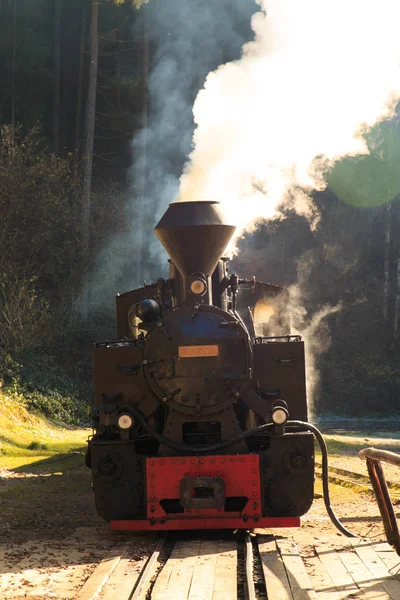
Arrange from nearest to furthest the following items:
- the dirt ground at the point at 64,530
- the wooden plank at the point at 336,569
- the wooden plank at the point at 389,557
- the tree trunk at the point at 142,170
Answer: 1. the wooden plank at the point at 336,569
2. the wooden plank at the point at 389,557
3. the dirt ground at the point at 64,530
4. the tree trunk at the point at 142,170

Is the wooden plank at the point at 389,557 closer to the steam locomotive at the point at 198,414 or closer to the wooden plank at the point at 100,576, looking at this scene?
the steam locomotive at the point at 198,414

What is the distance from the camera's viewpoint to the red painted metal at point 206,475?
26.1ft

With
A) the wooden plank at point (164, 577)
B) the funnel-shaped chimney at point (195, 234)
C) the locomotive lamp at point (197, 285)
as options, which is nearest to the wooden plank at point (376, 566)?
the wooden plank at point (164, 577)

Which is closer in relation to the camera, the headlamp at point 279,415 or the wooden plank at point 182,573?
the wooden plank at point 182,573

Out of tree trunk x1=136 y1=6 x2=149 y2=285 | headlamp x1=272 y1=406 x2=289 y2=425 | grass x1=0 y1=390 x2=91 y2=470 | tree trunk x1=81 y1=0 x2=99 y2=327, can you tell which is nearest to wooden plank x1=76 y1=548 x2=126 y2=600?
headlamp x1=272 y1=406 x2=289 y2=425

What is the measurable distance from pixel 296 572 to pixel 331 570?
0.28 m

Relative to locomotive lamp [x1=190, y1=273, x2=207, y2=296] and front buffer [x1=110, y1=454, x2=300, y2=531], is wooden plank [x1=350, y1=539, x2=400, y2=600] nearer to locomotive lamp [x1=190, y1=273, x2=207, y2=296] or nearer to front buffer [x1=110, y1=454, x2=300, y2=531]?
front buffer [x1=110, y1=454, x2=300, y2=531]

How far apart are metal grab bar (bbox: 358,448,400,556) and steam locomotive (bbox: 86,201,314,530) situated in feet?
5.85

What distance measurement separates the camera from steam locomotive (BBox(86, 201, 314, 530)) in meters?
7.98

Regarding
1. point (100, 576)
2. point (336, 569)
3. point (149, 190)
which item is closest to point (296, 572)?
point (336, 569)

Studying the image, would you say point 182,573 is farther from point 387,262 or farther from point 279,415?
point 387,262

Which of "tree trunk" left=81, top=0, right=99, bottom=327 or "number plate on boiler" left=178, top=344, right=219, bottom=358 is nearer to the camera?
"number plate on boiler" left=178, top=344, right=219, bottom=358

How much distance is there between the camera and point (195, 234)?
28.2 feet

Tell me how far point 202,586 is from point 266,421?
2.61 metres
